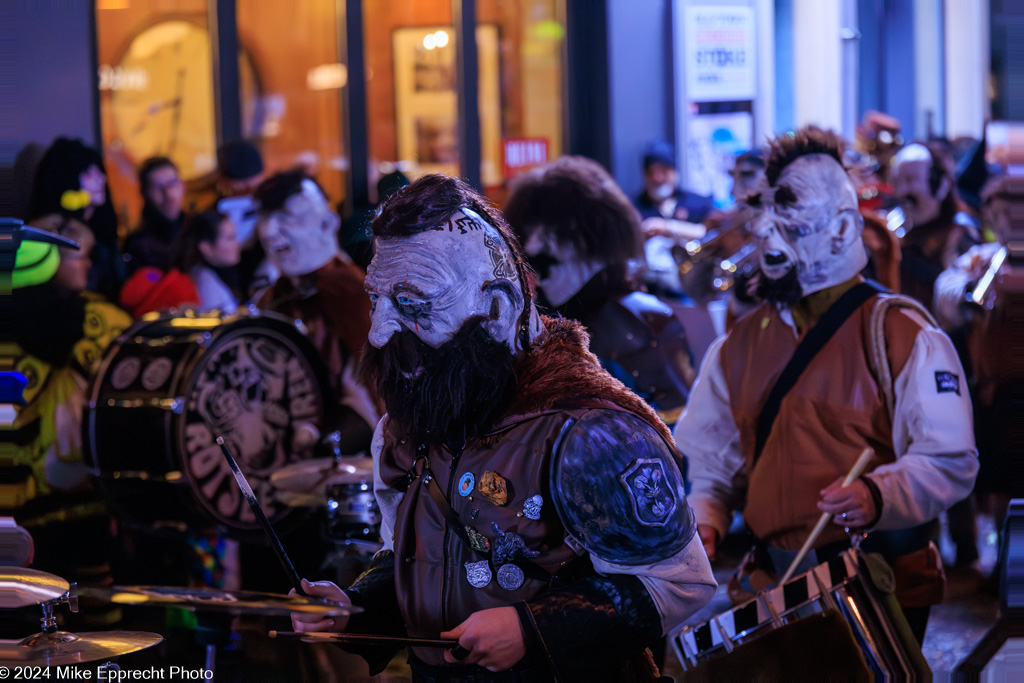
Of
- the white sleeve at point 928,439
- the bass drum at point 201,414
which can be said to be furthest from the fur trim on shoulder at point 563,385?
the bass drum at point 201,414

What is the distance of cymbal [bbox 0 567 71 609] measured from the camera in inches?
94.0

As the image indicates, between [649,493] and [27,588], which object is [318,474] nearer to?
[27,588]

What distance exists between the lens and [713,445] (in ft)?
11.5

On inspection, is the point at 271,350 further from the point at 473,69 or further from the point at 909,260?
the point at 473,69

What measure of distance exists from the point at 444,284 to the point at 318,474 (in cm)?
234

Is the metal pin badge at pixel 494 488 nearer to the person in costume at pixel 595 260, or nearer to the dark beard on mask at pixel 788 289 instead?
the dark beard on mask at pixel 788 289

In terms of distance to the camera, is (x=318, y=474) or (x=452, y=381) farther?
(x=318, y=474)

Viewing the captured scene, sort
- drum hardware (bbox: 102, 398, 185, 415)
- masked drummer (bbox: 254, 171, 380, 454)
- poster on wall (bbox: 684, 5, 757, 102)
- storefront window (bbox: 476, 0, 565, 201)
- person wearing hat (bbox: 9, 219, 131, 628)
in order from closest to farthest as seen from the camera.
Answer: drum hardware (bbox: 102, 398, 185, 415) < masked drummer (bbox: 254, 171, 380, 454) < person wearing hat (bbox: 9, 219, 131, 628) < storefront window (bbox: 476, 0, 565, 201) < poster on wall (bbox: 684, 5, 757, 102)

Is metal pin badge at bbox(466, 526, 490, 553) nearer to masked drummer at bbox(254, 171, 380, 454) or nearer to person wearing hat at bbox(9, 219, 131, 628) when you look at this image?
masked drummer at bbox(254, 171, 380, 454)

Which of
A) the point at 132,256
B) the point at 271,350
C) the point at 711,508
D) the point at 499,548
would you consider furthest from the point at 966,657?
the point at 132,256

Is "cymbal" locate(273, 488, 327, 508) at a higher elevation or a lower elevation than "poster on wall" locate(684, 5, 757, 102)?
lower

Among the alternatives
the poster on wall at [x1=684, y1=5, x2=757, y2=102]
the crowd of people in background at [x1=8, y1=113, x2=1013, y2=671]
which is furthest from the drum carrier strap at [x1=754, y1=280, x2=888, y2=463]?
the poster on wall at [x1=684, y1=5, x2=757, y2=102]

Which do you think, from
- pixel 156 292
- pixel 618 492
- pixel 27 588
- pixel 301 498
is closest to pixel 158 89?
pixel 156 292

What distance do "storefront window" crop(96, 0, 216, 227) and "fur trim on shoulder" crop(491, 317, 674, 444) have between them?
8101 millimetres
